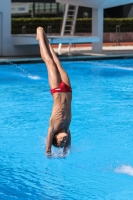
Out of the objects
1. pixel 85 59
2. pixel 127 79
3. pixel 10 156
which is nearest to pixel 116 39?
pixel 85 59

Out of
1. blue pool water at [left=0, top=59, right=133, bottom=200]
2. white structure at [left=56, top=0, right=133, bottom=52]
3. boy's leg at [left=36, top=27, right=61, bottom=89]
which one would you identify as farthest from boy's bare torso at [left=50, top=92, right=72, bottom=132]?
white structure at [left=56, top=0, right=133, bottom=52]

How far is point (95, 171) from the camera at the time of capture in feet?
26.5

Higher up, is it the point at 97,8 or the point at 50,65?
the point at 97,8

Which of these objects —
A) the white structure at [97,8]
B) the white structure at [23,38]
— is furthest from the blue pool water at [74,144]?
the white structure at [97,8]

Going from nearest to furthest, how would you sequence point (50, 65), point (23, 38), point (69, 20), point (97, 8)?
point (50, 65) → point (23, 38) → point (97, 8) → point (69, 20)

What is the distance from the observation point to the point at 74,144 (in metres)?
9.64

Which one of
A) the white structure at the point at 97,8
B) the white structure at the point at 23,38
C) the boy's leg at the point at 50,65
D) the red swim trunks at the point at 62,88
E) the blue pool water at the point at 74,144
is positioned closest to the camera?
the blue pool water at the point at 74,144

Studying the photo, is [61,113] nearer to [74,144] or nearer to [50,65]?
[50,65]

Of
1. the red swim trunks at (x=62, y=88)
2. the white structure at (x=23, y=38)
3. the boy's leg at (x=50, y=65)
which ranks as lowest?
the red swim trunks at (x=62, y=88)

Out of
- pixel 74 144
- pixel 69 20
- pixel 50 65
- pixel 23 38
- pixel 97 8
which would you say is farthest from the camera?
pixel 69 20

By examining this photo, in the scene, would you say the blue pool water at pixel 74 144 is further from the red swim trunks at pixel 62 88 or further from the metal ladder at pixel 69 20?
the metal ladder at pixel 69 20

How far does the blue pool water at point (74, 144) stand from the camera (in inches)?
291

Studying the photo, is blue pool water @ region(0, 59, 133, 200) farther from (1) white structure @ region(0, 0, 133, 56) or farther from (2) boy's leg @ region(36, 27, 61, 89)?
(1) white structure @ region(0, 0, 133, 56)

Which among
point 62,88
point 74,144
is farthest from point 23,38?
point 62,88
